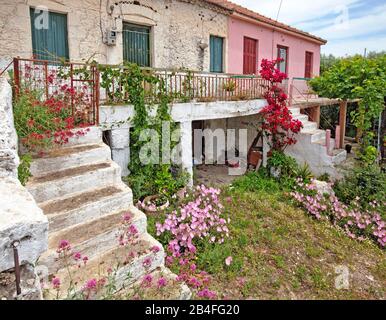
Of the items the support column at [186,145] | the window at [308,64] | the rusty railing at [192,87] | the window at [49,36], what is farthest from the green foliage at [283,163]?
the window at [308,64]

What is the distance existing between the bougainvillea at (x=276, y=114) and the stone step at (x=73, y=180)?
5840 millimetres

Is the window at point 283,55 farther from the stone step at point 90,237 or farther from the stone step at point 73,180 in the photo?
the stone step at point 90,237

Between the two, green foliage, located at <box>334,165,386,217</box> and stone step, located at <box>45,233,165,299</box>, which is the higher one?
stone step, located at <box>45,233,165,299</box>

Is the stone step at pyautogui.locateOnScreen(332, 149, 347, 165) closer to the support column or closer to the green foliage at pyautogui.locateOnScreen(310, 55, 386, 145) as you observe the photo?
the green foliage at pyautogui.locateOnScreen(310, 55, 386, 145)

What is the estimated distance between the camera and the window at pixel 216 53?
10432 mm

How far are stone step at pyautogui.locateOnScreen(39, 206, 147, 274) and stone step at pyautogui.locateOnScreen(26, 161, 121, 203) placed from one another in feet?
1.77

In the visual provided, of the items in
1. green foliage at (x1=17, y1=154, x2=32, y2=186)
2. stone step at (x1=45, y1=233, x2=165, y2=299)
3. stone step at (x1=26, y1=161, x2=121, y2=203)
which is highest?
green foliage at (x1=17, y1=154, x2=32, y2=186)

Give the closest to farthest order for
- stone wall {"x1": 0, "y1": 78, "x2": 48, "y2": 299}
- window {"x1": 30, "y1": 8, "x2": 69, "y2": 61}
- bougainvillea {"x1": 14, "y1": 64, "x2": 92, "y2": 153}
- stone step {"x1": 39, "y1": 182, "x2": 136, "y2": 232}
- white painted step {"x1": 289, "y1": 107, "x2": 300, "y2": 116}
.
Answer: stone wall {"x1": 0, "y1": 78, "x2": 48, "y2": 299}, stone step {"x1": 39, "y1": 182, "x2": 136, "y2": 232}, bougainvillea {"x1": 14, "y1": 64, "x2": 92, "y2": 153}, window {"x1": 30, "y1": 8, "x2": 69, "y2": 61}, white painted step {"x1": 289, "y1": 107, "x2": 300, "y2": 116}

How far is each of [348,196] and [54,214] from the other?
7217 millimetres

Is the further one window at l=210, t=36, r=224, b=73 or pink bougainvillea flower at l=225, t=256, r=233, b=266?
window at l=210, t=36, r=224, b=73

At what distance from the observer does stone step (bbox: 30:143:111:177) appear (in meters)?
3.73

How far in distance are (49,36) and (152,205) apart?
180 inches

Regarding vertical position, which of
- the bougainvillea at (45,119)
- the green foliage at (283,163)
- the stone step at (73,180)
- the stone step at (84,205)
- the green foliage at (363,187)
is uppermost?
the bougainvillea at (45,119)

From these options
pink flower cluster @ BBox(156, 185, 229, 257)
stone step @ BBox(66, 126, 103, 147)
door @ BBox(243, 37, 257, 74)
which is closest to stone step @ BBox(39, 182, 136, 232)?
pink flower cluster @ BBox(156, 185, 229, 257)
